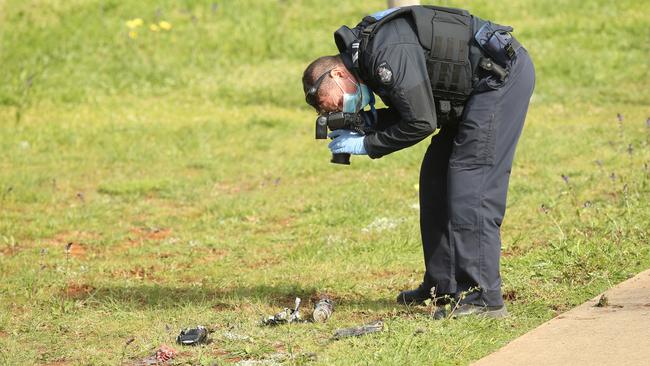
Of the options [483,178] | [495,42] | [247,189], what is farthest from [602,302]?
[247,189]

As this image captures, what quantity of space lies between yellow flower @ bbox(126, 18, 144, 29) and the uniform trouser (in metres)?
9.33

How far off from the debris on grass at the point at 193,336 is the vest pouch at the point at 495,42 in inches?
71.1

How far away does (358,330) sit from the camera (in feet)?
16.6

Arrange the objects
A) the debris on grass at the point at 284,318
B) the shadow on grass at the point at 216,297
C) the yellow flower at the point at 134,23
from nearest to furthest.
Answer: the debris on grass at the point at 284,318, the shadow on grass at the point at 216,297, the yellow flower at the point at 134,23

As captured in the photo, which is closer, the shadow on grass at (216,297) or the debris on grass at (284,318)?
the debris on grass at (284,318)

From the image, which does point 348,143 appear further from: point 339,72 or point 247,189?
point 247,189

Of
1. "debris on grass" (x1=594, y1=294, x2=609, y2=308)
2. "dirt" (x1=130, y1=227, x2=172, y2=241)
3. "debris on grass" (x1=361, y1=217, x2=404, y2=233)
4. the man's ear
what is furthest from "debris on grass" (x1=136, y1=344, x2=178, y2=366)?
"dirt" (x1=130, y1=227, x2=172, y2=241)

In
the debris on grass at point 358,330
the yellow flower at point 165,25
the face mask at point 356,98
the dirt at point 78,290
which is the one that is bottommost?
the dirt at point 78,290

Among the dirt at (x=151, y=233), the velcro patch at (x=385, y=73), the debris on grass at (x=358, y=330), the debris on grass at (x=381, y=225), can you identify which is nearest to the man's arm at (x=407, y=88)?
the velcro patch at (x=385, y=73)

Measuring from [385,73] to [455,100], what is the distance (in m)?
0.49

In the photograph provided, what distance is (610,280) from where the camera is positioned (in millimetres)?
5793

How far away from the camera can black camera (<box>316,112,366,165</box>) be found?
16.4 feet

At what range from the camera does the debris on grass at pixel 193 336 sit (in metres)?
5.11

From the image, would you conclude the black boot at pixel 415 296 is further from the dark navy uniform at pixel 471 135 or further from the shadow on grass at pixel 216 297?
the dark navy uniform at pixel 471 135
